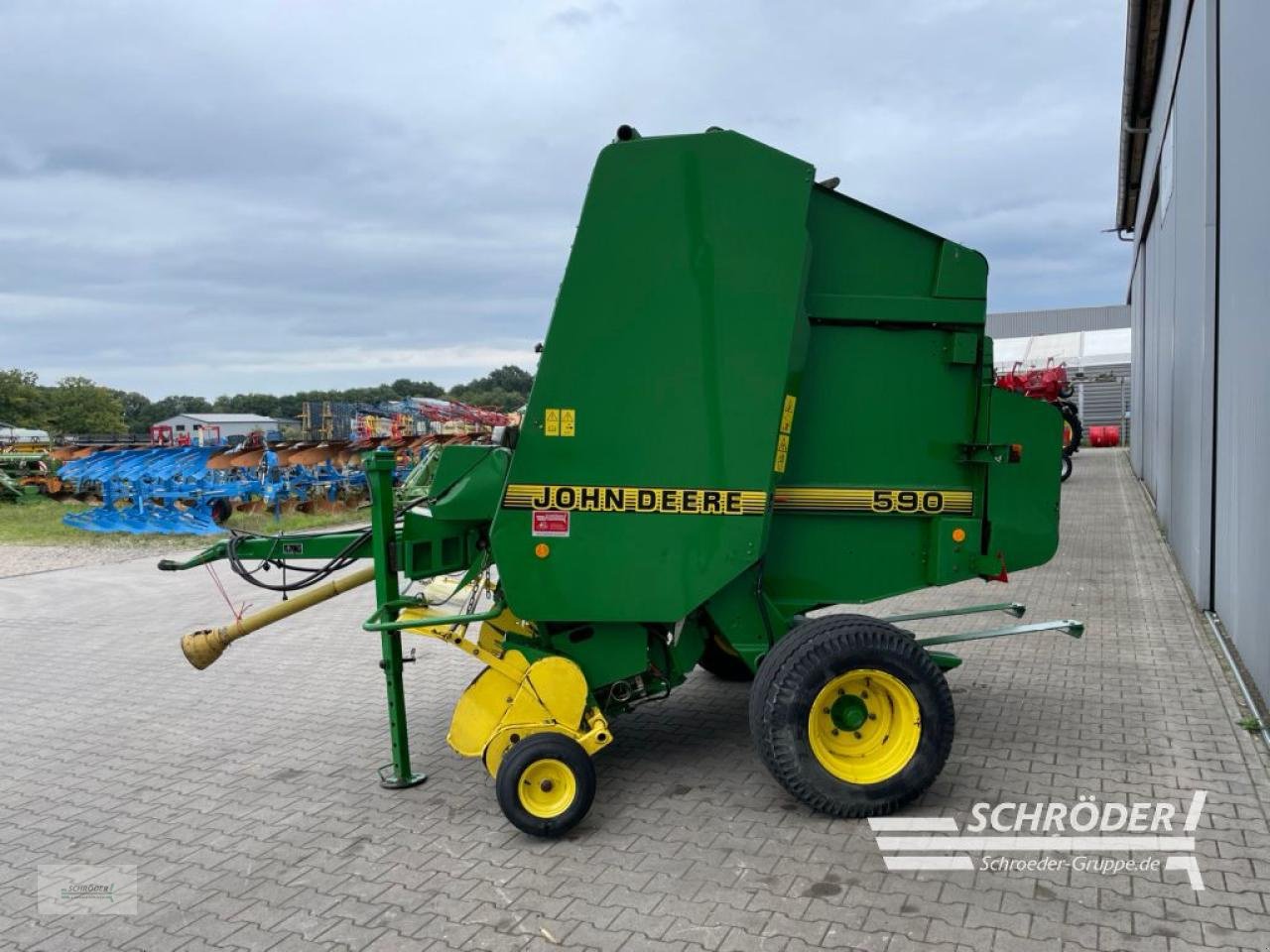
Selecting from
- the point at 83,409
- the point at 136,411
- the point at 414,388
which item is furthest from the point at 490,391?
the point at 136,411

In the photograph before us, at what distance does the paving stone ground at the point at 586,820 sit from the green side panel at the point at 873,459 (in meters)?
0.99

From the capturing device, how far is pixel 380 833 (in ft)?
13.1

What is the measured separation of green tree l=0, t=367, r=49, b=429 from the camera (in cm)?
6219

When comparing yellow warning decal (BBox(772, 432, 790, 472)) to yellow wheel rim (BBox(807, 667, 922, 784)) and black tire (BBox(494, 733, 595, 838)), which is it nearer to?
yellow wheel rim (BBox(807, 667, 922, 784))

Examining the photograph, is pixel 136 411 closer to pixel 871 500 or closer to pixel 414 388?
pixel 414 388

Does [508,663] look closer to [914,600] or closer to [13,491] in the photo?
[914,600]

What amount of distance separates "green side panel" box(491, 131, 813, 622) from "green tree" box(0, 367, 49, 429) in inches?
2750

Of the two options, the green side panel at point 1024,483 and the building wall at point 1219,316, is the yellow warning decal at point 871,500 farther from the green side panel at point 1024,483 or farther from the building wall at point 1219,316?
the building wall at point 1219,316

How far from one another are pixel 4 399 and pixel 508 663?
71.6 meters

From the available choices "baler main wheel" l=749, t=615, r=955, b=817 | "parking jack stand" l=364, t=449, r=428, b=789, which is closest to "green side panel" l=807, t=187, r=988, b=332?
"baler main wheel" l=749, t=615, r=955, b=817
